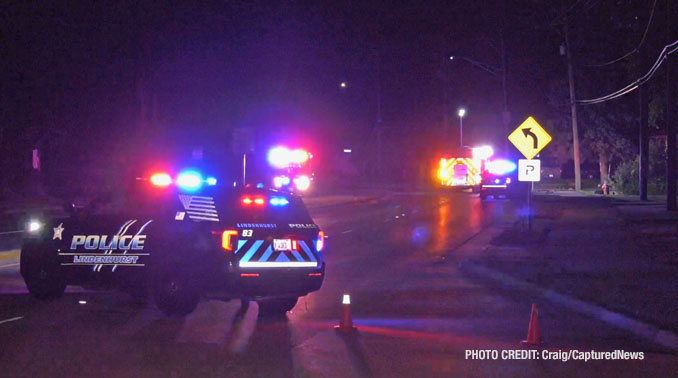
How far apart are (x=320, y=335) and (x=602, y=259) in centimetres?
1051

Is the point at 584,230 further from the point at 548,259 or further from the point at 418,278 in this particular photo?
the point at 418,278

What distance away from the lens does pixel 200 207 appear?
12.1 metres

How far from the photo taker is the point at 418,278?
674 inches

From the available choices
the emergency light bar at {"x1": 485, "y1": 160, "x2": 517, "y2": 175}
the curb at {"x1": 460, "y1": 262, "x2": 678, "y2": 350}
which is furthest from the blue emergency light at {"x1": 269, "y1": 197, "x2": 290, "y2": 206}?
the emergency light bar at {"x1": 485, "y1": 160, "x2": 517, "y2": 175}

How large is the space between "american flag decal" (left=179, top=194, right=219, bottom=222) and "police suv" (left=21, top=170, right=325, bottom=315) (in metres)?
0.01

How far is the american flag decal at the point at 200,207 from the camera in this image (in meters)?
12.0

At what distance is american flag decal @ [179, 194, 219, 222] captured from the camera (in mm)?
11983

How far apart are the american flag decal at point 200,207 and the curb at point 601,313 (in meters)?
5.66

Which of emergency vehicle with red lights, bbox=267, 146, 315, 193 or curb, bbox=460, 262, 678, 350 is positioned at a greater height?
emergency vehicle with red lights, bbox=267, 146, 315, 193

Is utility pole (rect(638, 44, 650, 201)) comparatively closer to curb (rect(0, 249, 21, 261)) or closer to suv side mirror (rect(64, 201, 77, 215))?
curb (rect(0, 249, 21, 261))

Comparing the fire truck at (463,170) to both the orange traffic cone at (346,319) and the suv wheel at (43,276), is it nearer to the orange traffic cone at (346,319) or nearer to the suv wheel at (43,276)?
the suv wheel at (43,276)

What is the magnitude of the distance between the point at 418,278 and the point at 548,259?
13.4ft

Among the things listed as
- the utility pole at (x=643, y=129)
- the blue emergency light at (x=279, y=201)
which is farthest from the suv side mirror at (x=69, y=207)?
the utility pole at (x=643, y=129)

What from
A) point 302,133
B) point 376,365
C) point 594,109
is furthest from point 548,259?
point 594,109
